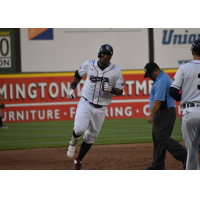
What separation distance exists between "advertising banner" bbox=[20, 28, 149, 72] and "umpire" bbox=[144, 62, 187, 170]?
33.9 ft

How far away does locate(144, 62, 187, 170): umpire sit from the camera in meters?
4.85

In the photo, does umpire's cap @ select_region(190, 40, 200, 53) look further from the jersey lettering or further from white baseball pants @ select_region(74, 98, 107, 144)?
white baseball pants @ select_region(74, 98, 107, 144)

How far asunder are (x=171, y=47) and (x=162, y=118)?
431 inches

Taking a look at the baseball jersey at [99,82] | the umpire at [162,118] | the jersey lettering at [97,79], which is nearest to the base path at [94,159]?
the umpire at [162,118]

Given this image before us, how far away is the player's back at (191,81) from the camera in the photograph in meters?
3.83

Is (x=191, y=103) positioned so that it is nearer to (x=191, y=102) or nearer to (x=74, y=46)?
(x=191, y=102)

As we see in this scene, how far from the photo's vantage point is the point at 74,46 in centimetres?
1505

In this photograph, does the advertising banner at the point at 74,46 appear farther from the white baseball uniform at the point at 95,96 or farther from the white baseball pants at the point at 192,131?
the white baseball pants at the point at 192,131

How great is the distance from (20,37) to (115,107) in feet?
16.5

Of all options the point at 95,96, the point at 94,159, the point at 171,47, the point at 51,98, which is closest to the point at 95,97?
the point at 95,96

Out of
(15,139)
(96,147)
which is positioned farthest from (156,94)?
(15,139)

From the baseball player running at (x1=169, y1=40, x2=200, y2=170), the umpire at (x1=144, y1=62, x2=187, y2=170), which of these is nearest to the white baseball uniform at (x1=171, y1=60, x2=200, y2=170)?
the baseball player running at (x1=169, y1=40, x2=200, y2=170)

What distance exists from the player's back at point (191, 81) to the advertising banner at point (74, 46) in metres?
11.5

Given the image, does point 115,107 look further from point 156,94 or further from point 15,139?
point 156,94
